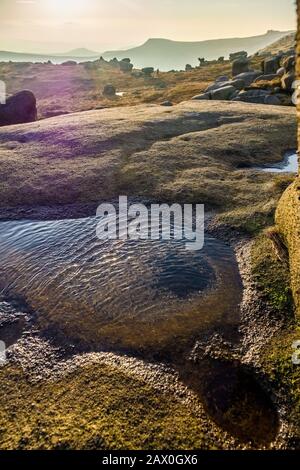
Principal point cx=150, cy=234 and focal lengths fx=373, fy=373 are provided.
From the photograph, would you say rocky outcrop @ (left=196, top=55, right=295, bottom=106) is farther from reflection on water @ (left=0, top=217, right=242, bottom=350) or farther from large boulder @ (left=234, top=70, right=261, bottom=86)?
reflection on water @ (left=0, top=217, right=242, bottom=350)

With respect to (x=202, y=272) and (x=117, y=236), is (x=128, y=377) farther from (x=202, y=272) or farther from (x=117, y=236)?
(x=117, y=236)

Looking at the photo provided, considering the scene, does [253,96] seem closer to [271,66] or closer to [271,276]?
[271,66]

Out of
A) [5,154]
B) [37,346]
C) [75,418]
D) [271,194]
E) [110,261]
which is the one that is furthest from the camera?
[5,154]

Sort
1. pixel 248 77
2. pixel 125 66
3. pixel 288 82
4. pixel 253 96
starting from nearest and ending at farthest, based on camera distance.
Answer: pixel 253 96, pixel 288 82, pixel 248 77, pixel 125 66

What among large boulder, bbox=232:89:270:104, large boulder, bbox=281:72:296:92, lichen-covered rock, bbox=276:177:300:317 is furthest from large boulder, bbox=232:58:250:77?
lichen-covered rock, bbox=276:177:300:317

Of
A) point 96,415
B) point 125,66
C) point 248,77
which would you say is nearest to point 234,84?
point 248,77

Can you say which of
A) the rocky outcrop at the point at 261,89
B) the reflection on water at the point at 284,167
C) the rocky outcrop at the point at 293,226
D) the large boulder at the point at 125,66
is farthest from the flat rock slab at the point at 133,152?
the large boulder at the point at 125,66
